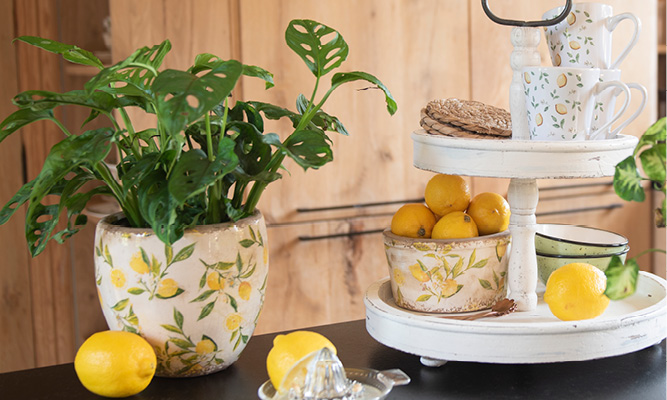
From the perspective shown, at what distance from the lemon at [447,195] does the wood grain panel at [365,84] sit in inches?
45.2

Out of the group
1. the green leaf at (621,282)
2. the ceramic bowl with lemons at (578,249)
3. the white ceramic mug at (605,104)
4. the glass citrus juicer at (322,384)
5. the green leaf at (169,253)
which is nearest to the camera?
the green leaf at (621,282)

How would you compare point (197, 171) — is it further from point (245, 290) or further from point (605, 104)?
point (605, 104)

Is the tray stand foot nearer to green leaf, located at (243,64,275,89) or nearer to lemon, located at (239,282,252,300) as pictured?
lemon, located at (239,282,252,300)

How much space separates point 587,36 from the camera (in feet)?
3.44

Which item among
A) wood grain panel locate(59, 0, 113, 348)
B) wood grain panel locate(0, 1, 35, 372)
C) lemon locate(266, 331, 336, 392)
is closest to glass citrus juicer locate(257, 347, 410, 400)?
lemon locate(266, 331, 336, 392)

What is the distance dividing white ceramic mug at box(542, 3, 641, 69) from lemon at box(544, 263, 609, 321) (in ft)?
0.95

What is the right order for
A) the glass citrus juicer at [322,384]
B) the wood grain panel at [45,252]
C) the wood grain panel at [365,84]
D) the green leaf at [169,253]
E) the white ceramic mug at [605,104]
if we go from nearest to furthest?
the glass citrus juicer at [322,384] < the green leaf at [169,253] < the white ceramic mug at [605,104] < the wood grain panel at [365,84] < the wood grain panel at [45,252]

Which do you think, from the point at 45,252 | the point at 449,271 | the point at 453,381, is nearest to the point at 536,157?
the point at 449,271

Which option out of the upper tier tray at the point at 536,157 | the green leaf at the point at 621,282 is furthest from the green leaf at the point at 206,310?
the green leaf at the point at 621,282

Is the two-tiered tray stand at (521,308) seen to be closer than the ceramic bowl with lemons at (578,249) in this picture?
Yes

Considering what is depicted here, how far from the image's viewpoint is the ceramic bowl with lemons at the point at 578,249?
1.10 meters

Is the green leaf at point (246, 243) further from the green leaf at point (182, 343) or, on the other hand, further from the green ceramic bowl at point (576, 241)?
the green ceramic bowl at point (576, 241)

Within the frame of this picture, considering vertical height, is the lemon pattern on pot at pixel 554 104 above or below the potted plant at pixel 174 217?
above

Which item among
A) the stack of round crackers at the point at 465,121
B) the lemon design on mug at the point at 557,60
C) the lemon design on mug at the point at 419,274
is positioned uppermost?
the lemon design on mug at the point at 557,60
